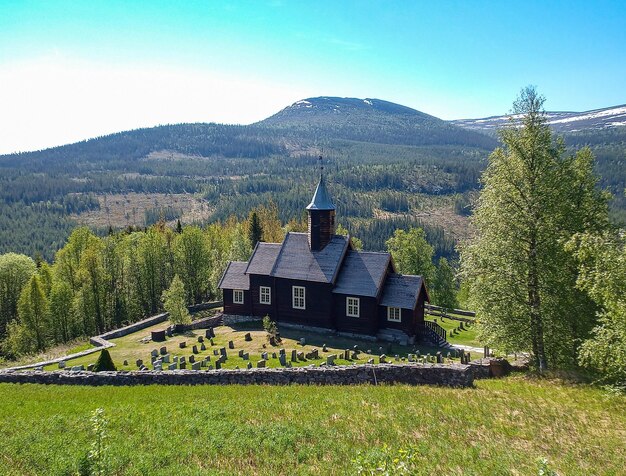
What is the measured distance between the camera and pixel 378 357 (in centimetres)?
3219

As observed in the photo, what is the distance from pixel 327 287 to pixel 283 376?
16.6 metres

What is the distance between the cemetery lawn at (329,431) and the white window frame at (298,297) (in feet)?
66.4

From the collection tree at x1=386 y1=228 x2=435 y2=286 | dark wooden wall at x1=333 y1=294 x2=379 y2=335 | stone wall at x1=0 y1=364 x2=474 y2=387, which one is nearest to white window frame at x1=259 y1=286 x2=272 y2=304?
dark wooden wall at x1=333 y1=294 x2=379 y2=335

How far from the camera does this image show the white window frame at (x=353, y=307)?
124ft

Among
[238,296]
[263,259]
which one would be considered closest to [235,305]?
[238,296]

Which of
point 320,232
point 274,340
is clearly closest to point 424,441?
point 274,340

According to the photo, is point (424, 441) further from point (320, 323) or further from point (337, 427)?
point (320, 323)

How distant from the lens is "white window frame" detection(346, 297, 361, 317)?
124 feet

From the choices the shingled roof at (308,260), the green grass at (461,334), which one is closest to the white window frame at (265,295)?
the shingled roof at (308,260)

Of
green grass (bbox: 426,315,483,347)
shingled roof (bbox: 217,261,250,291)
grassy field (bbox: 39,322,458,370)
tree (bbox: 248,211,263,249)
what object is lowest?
green grass (bbox: 426,315,483,347)

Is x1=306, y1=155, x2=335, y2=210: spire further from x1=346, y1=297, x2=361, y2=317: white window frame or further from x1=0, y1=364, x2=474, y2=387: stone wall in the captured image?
x1=0, y1=364, x2=474, y2=387: stone wall

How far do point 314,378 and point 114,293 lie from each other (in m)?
48.0

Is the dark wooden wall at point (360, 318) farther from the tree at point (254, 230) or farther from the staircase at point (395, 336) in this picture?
the tree at point (254, 230)

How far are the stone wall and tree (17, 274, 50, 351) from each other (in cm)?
2963
